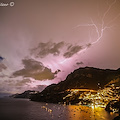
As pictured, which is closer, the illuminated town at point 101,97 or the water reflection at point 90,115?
the water reflection at point 90,115

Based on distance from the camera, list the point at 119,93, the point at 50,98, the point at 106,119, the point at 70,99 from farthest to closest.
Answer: the point at 50,98, the point at 70,99, the point at 119,93, the point at 106,119

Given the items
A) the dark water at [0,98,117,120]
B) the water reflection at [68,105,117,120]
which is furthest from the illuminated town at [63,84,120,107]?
the water reflection at [68,105,117,120]

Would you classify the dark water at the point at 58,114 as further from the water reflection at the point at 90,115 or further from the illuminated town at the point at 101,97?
the illuminated town at the point at 101,97

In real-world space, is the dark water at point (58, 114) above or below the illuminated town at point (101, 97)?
below

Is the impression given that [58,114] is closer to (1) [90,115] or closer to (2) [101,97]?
(1) [90,115]

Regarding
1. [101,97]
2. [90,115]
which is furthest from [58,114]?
[101,97]

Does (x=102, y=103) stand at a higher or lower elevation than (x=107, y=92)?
lower

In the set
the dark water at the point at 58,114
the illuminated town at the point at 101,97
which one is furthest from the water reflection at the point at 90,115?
the illuminated town at the point at 101,97

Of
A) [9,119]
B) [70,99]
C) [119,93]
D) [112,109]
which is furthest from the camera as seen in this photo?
[70,99]

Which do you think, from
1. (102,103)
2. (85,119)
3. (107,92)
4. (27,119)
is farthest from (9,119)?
(107,92)

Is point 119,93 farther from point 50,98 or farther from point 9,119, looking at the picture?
point 50,98

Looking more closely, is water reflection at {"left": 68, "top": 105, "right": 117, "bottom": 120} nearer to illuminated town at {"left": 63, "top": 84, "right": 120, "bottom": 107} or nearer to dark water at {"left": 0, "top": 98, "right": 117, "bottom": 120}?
dark water at {"left": 0, "top": 98, "right": 117, "bottom": 120}
